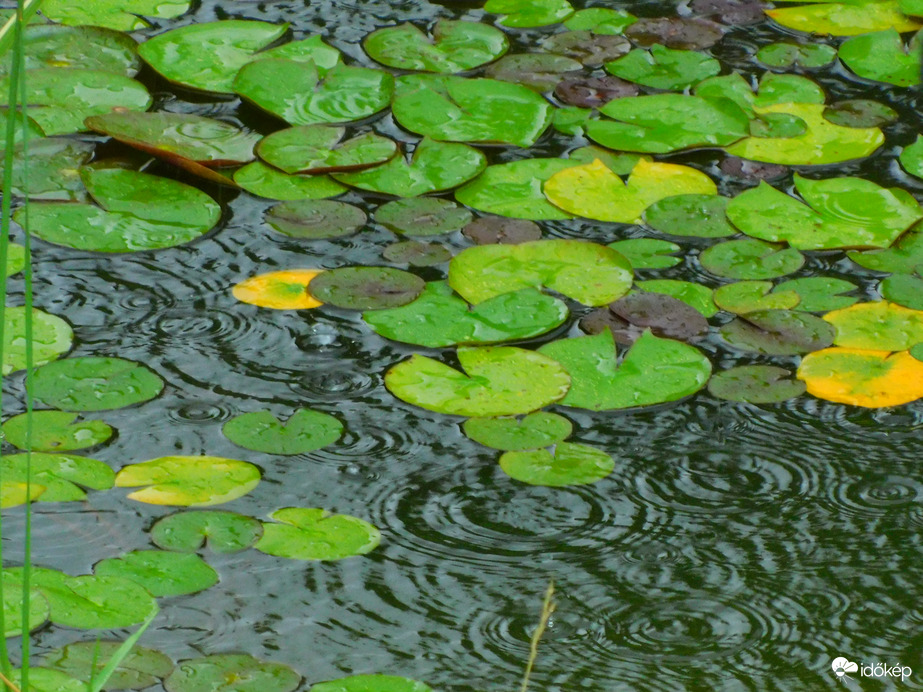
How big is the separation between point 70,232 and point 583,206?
1.19 meters

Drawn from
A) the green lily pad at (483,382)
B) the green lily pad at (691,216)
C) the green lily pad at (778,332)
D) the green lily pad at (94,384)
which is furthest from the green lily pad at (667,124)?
the green lily pad at (94,384)

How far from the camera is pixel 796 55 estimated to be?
3.56m

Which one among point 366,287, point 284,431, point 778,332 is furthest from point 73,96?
point 778,332

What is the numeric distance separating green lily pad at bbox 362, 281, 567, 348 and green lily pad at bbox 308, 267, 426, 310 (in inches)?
1.0

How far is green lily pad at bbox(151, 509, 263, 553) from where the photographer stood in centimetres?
190

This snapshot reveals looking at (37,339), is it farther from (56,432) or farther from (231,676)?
(231,676)

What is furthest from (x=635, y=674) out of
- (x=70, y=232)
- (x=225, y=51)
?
(x=225, y=51)

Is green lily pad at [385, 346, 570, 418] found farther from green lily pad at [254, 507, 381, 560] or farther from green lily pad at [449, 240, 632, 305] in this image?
green lily pad at [254, 507, 381, 560]

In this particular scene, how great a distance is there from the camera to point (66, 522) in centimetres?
194

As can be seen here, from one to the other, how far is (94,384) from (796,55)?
7.71 ft

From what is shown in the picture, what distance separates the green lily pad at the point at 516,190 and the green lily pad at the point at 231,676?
142cm

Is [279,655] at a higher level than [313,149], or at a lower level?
lower

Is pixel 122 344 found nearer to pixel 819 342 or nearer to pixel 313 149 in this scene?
pixel 313 149

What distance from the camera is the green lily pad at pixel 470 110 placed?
10.1 ft
